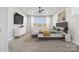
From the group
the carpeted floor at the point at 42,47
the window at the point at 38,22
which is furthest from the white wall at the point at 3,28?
the window at the point at 38,22

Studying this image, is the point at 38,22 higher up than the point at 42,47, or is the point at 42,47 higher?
the point at 38,22

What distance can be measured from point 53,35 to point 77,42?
188 centimetres

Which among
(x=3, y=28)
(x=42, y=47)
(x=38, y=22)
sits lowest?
(x=42, y=47)

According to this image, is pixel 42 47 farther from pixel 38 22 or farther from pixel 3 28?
pixel 38 22

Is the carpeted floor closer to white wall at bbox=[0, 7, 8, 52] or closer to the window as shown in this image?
white wall at bbox=[0, 7, 8, 52]

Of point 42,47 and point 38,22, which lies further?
point 38,22

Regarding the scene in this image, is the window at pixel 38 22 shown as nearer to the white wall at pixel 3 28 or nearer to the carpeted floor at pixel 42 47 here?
the carpeted floor at pixel 42 47

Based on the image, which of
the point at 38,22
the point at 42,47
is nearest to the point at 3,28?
the point at 42,47

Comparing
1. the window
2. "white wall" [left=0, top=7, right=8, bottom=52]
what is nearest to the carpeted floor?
"white wall" [left=0, top=7, right=8, bottom=52]

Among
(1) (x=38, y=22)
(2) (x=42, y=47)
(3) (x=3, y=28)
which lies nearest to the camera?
(3) (x=3, y=28)
